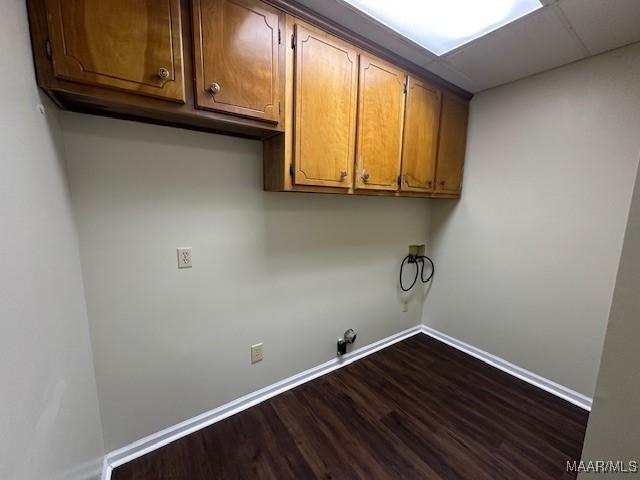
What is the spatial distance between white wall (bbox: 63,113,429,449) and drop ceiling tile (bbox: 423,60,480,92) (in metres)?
1.10

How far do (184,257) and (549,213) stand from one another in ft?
8.06

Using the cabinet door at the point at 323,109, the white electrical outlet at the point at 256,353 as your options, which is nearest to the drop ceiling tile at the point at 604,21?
the cabinet door at the point at 323,109

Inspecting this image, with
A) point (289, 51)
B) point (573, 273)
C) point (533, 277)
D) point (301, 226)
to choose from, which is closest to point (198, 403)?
point (301, 226)

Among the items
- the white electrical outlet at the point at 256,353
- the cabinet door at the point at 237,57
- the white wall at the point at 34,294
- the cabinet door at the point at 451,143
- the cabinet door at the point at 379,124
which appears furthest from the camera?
the cabinet door at the point at 451,143

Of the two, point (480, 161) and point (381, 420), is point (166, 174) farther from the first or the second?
point (480, 161)

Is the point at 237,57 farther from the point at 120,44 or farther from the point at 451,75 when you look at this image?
the point at 451,75

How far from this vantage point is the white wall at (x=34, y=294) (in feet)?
1.86

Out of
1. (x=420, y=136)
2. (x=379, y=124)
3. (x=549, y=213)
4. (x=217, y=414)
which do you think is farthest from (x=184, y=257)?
(x=549, y=213)

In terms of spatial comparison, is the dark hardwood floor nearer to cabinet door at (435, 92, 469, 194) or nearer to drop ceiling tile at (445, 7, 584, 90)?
cabinet door at (435, 92, 469, 194)

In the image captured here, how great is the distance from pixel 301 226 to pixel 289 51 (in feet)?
3.27

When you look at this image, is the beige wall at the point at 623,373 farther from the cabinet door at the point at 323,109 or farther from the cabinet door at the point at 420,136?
the cabinet door at the point at 420,136

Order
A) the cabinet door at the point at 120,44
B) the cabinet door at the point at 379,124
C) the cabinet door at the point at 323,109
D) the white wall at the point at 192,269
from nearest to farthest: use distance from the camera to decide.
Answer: the cabinet door at the point at 120,44
the white wall at the point at 192,269
the cabinet door at the point at 323,109
the cabinet door at the point at 379,124

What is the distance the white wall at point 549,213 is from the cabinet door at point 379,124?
3.10 feet

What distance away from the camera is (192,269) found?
4.74ft
